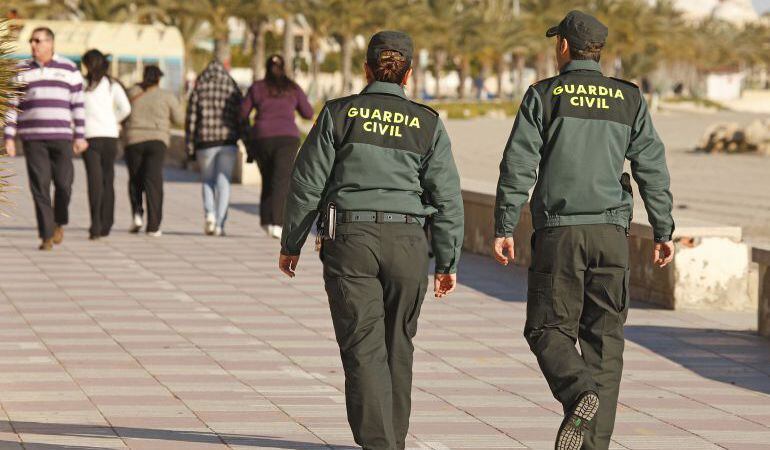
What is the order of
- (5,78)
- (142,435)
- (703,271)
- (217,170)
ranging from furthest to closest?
(217,170) < (703,271) < (5,78) < (142,435)

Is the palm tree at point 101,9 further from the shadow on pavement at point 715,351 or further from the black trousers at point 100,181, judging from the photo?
the shadow on pavement at point 715,351

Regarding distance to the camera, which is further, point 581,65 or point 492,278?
point 492,278

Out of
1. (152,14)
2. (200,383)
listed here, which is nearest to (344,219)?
(200,383)

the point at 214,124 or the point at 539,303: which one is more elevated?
the point at 539,303

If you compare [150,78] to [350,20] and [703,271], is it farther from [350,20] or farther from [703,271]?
[350,20]

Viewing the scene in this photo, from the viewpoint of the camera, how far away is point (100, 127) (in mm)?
14883

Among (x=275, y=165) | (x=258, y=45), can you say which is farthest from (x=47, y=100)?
(x=258, y=45)

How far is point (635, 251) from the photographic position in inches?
461

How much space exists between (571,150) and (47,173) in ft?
28.0

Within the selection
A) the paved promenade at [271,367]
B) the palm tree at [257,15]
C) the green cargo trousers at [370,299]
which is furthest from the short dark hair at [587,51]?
the palm tree at [257,15]

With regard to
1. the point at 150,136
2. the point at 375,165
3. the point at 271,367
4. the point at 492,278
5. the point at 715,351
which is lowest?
the point at 492,278

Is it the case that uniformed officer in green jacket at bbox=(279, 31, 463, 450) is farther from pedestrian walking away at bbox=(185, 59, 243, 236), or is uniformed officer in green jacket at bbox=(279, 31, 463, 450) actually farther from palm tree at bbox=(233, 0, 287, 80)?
palm tree at bbox=(233, 0, 287, 80)

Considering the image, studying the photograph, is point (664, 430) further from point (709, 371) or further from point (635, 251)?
point (635, 251)

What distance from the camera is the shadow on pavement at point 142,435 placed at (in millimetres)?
6348
